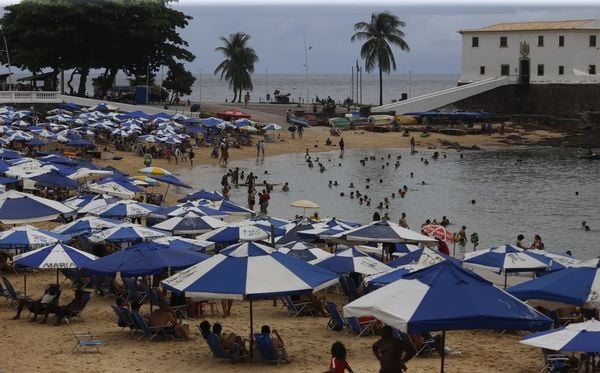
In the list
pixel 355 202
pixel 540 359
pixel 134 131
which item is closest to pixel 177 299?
pixel 540 359

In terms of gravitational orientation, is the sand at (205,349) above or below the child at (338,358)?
below

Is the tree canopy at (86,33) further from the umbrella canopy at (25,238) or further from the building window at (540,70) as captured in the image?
the umbrella canopy at (25,238)

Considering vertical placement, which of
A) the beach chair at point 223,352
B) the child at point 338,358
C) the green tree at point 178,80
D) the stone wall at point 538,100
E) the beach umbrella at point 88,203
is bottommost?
the beach chair at point 223,352

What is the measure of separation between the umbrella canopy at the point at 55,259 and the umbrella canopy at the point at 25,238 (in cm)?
118

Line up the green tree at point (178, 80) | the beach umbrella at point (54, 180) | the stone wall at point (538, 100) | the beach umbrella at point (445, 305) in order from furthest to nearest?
1. the stone wall at point (538, 100)
2. the green tree at point (178, 80)
3. the beach umbrella at point (54, 180)
4. the beach umbrella at point (445, 305)

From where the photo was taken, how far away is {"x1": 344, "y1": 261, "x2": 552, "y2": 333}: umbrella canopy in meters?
12.0

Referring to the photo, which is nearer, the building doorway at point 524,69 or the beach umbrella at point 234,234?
the beach umbrella at point 234,234

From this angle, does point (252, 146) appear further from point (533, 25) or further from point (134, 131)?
point (533, 25)

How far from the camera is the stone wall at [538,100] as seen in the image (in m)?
87.9

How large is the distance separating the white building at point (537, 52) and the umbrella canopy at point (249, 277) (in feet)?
257

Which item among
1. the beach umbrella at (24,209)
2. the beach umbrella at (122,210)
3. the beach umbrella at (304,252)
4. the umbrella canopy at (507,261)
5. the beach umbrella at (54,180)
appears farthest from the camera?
the beach umbrella at (54,180)

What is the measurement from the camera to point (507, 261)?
21141 millimetres

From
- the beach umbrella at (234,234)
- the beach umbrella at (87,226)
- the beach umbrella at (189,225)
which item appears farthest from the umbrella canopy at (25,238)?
the beach umbrella at (189,225)

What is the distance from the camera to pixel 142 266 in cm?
1780
